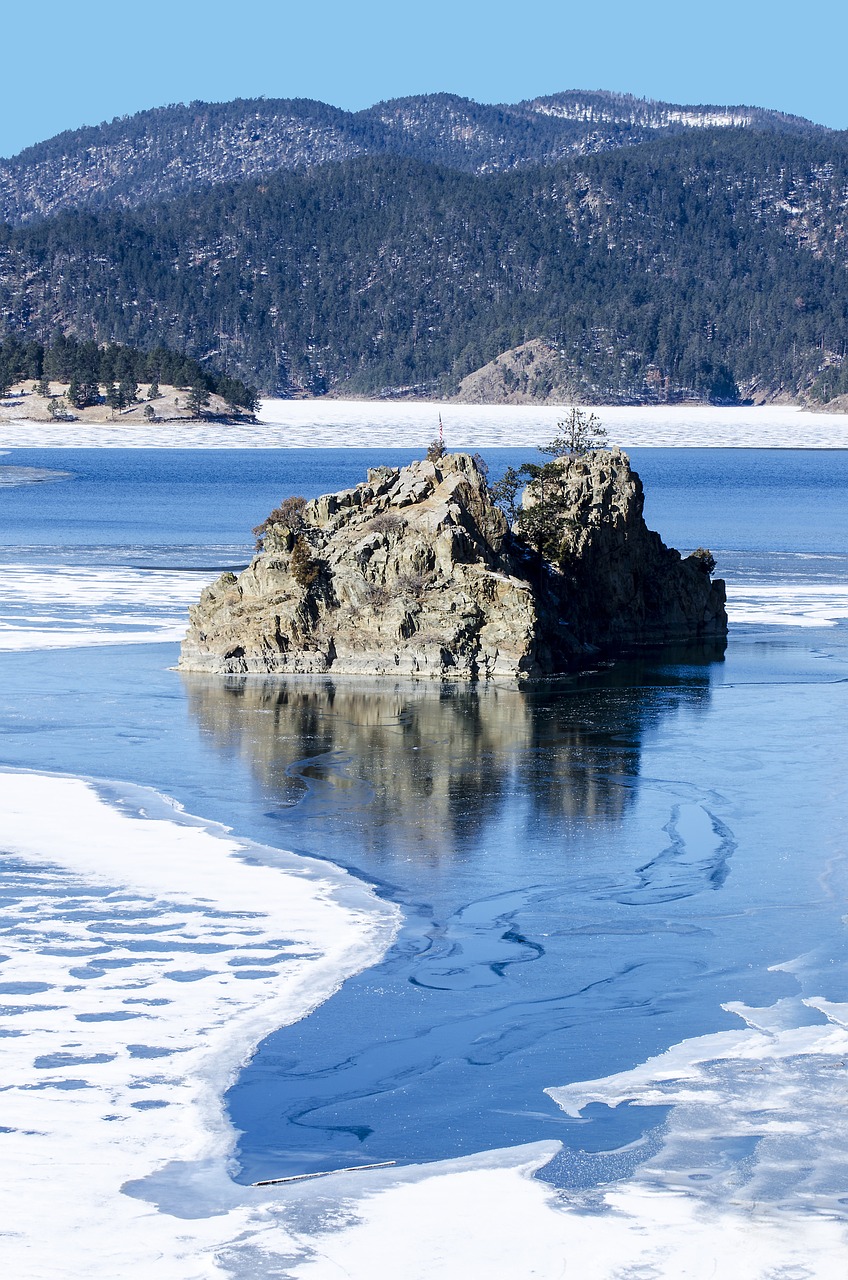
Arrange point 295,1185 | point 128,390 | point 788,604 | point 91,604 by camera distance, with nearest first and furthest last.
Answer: point 295,1185, point 91,604, point 788,604, point 128,390

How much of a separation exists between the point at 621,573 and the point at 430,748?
10994 mm

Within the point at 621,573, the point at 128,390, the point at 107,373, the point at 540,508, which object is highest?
the point at 107,373

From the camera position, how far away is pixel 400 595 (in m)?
25.8

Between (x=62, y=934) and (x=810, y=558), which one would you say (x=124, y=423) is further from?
(x=62, y=934)

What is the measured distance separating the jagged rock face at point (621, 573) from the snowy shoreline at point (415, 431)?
82.9 metres

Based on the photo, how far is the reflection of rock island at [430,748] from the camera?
1709 cm

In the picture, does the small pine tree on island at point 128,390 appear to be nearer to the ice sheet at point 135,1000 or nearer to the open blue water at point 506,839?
the open blue water at point 506,839

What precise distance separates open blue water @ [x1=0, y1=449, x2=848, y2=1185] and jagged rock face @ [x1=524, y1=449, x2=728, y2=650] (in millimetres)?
1222

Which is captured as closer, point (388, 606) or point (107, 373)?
point (388, 606)

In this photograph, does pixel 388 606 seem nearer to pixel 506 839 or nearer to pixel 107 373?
pixel 506 839

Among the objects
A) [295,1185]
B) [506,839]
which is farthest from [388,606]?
[295,1185]

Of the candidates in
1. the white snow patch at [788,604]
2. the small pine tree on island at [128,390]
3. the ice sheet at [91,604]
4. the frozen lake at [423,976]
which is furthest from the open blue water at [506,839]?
the small pine tree on island at [128,390]

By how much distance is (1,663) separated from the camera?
86.4 feet

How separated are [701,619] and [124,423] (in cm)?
11045
